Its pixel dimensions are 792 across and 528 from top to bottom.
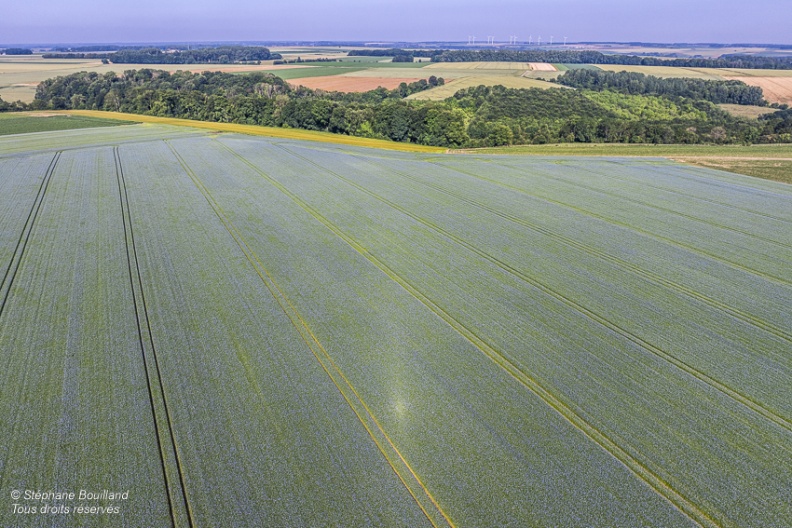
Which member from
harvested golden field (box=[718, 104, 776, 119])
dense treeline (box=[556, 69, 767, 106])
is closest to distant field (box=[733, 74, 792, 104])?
dense treeline (box=[556, 69, 767, 106])

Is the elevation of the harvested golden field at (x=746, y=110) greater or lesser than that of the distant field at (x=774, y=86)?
lesser

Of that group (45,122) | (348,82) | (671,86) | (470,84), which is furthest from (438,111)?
(671,86)

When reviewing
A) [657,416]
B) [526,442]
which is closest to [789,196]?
[657,416]

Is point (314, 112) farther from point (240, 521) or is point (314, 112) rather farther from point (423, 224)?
point (240, 521)

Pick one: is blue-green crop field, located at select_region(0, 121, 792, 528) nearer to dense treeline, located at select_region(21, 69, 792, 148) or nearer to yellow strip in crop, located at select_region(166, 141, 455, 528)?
yellow strip in crop, located at select_region(166, 141, 455, 528)

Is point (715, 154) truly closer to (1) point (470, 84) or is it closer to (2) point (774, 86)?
(1) point (470, 84)

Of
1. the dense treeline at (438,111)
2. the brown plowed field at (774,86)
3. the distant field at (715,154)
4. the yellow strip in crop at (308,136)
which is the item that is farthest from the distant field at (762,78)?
the yellow strip in crop at (308,136)

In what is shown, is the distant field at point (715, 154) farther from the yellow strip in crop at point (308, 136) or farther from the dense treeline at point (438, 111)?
the yellow strip in crop at point (308, 136)
